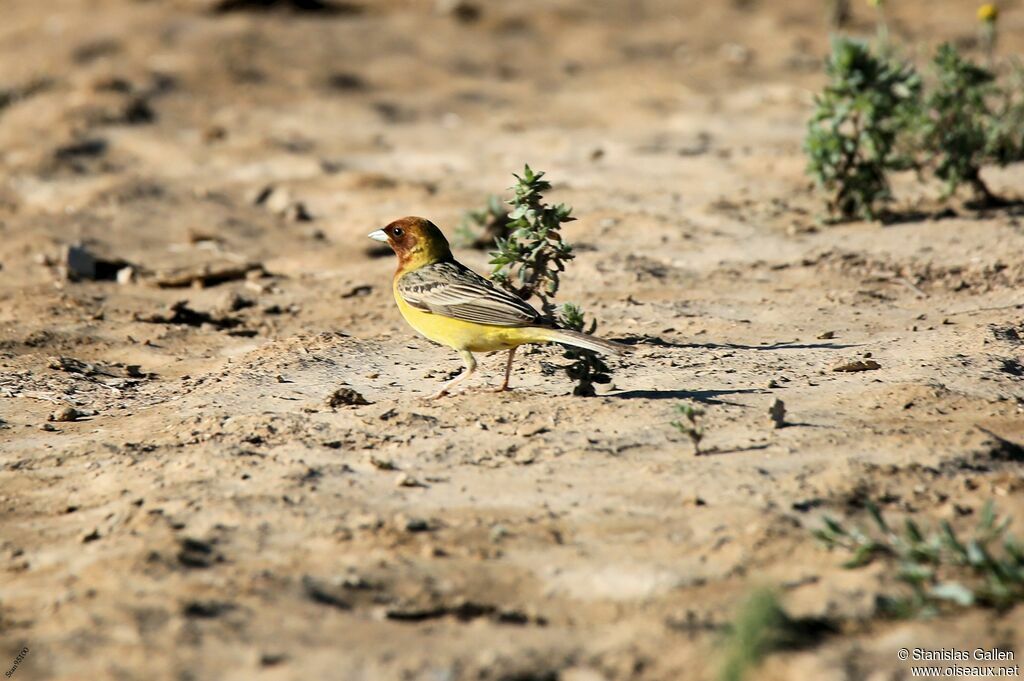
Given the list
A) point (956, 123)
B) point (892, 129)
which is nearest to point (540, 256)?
point (892, 129)

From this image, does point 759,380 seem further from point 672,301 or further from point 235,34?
point 235,34

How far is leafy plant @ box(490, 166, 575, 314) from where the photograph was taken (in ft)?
21.9

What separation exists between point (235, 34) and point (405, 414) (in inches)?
419

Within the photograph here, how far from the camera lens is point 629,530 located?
4.93 meters

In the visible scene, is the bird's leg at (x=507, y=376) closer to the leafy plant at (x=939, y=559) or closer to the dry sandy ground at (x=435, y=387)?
the dry sandy ground at (x=435, y=387)

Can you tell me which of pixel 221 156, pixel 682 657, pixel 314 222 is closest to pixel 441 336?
pixel 682 657


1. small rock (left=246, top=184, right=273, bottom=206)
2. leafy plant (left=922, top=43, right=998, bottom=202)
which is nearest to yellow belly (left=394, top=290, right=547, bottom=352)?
leafy plant (left=922, top=43, right=998, bottom=202)

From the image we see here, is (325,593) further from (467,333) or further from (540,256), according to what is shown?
(540,256)

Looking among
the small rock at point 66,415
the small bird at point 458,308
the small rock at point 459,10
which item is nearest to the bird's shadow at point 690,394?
the small bird at point 458,308

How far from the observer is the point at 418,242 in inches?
298

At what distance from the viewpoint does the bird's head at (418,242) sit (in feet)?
24.8

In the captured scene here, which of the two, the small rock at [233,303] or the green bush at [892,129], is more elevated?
the green bush at [892,129]

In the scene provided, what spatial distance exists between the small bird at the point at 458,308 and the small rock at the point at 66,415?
1876 mm

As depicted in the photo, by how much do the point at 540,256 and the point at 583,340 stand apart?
2.93ft
